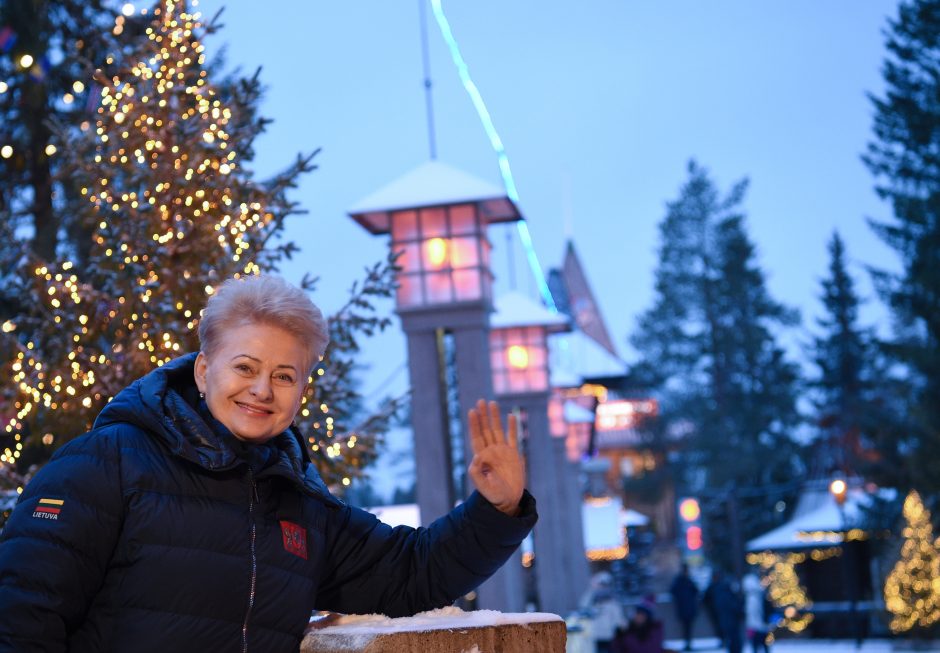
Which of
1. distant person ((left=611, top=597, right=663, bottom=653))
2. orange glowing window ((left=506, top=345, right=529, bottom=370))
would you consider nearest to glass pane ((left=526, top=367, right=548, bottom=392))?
orange glowing window ((left=506, top=345, right=529, bottom=370))

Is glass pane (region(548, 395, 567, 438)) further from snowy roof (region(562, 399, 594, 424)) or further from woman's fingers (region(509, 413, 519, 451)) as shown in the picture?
woman's fingers (region(509, 413, 519, 451))

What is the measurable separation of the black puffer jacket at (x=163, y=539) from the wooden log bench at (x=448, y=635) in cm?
11

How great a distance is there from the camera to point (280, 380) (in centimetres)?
298

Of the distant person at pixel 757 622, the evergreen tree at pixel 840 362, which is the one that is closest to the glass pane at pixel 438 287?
the distant person at pixel 757 622

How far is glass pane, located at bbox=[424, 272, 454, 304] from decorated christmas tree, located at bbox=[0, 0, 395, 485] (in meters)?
4.83

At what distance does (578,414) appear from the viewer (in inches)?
1123

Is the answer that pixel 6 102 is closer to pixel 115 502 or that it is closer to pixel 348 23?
pixel 115 502

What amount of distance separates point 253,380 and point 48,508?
55cm

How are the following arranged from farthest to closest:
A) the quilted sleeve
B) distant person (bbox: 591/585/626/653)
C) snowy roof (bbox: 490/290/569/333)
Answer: distant person (bbox: 591/585/626/653)
snowy roof (bbox: 490/290/569/333)
the quilted sleeve

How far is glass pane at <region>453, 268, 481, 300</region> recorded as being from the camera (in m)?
12.2

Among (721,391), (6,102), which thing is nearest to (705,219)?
(721,391)

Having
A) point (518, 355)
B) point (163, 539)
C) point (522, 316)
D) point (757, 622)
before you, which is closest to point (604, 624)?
point (757, 622)

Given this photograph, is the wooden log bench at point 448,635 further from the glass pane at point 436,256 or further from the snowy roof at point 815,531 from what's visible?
the snowy roof at point 815,531

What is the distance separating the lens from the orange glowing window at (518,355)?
18406mm
